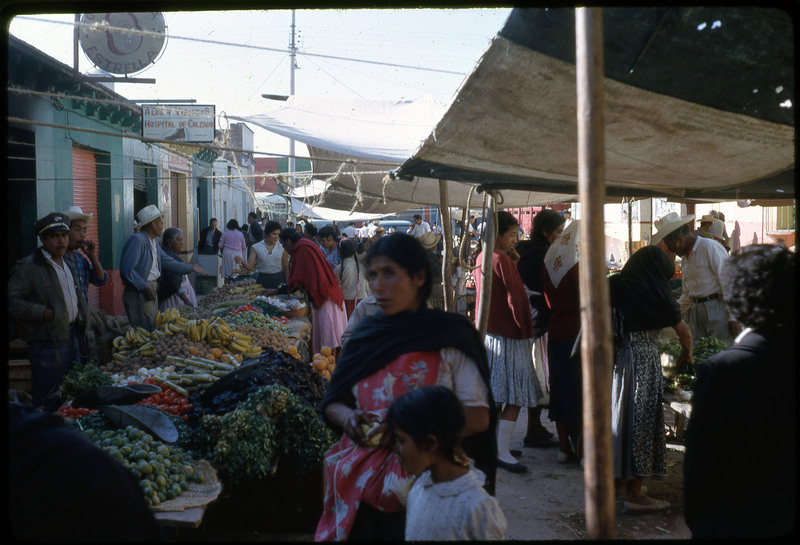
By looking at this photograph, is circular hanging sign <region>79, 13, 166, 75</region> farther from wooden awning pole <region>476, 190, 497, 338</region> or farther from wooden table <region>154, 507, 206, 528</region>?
wooden table <region>154, 507, 206, 528</region>

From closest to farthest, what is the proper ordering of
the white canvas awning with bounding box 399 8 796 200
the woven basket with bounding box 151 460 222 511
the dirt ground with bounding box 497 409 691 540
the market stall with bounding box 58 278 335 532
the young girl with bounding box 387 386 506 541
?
the young girl with bounding box 387 386 506 541, the white canvas awning with bounding box 399 8 796 200, the woven basket with bounding box 151 460 222 511, the market stall with bounding box 58 278 335 532, the dirt ground with bounding box 497 409 691 540

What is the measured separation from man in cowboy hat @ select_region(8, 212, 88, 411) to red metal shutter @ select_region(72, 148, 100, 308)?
14.3 ft

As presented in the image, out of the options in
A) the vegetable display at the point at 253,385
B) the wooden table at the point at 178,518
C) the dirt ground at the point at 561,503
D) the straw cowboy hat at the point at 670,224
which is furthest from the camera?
the straw cowboy hat at the point at 670,224

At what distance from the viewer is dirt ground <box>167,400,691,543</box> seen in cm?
412

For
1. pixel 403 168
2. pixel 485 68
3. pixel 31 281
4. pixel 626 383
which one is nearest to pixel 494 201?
pixel 403 168

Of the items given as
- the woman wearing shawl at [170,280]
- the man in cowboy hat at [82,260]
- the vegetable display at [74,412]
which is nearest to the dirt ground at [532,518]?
the vegetable display at [74,412]

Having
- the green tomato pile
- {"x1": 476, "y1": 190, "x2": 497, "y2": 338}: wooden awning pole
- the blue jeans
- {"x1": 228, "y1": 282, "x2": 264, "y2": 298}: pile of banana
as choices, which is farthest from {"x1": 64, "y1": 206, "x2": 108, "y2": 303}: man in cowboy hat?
{"x1": 476, "y1": 190, "x2": 497, "y2": 338}: wooden awning pole

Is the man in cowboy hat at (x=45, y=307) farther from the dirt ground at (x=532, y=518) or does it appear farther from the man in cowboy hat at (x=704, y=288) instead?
the man in cowboy hat at (x=704, y=288)

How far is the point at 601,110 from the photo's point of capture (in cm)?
197

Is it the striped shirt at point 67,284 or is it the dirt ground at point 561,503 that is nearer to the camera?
the dirt ground at point 561,503

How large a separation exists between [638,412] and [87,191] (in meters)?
9.42

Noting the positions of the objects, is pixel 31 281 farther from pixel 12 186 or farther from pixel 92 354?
pixel 12 186

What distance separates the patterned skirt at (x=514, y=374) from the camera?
532 cm

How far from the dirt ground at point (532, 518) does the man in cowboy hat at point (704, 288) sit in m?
1.93
